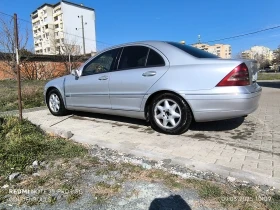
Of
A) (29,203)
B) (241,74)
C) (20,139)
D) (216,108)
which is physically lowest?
(29,203)

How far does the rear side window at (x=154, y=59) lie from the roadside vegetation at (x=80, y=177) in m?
1.68

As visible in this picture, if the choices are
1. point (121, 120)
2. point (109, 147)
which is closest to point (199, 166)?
point (109, 147)

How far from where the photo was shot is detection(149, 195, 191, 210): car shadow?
74.4 inches

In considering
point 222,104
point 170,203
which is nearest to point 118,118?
point 222,104

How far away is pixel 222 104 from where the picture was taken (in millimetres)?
3207

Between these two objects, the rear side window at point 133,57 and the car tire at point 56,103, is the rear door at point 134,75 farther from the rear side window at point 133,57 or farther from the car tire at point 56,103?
the car tire at point 56,103

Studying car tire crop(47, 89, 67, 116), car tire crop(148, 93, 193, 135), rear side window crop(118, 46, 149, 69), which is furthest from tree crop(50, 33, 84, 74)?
car tire crop(148, 93, 193, 135)

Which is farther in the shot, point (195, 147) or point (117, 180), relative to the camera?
point (195, 147)

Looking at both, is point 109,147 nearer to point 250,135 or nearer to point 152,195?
point 152,195

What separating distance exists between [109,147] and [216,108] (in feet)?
5.28

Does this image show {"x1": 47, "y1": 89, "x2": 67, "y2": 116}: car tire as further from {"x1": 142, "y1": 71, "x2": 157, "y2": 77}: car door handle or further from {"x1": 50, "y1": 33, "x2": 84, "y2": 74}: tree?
{"x1": 50, "y1": 33, "x2": 84, "y2": 74}: tree

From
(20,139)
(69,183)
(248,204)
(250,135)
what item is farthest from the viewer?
(250,135)

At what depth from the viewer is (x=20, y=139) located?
11.1 ft

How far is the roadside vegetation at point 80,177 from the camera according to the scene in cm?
199
